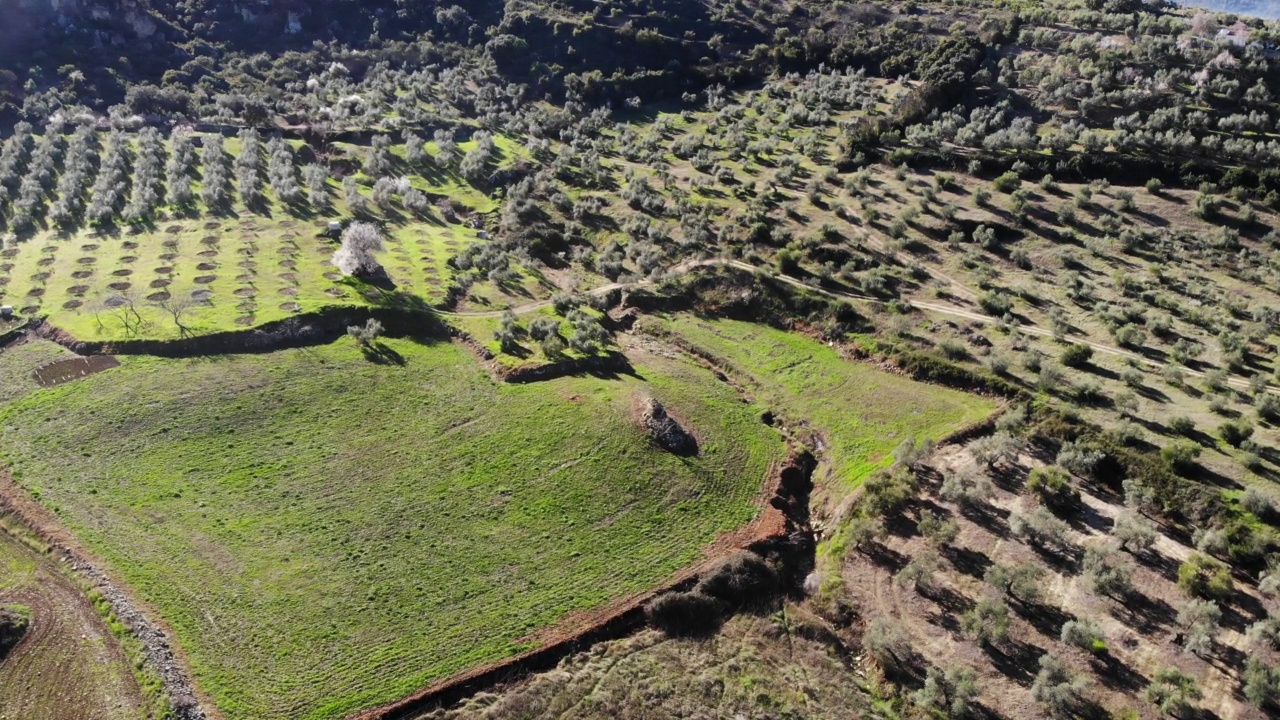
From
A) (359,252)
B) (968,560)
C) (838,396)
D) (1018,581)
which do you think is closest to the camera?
(1018,581)

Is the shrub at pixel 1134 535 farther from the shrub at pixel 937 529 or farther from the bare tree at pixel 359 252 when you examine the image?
the bare tree at pixel 359 252

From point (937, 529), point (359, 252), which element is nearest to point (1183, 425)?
point (937, 529)

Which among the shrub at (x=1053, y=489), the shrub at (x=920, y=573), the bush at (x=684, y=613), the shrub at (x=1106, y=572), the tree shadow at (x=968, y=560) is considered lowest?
the bush at (x=684, y=613)

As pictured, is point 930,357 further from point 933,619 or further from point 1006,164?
point 1006,164

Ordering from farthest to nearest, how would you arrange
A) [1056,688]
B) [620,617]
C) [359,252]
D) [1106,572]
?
[359,252]
[620,617]
[1106,572]
[1056,688]

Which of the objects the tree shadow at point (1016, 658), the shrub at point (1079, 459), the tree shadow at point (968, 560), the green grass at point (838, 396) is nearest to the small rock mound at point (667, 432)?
the green grass at point (838, 396)

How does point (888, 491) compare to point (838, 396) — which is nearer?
point (888, 491)

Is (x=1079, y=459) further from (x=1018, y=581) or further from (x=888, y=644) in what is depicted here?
(x=888, y=644)
